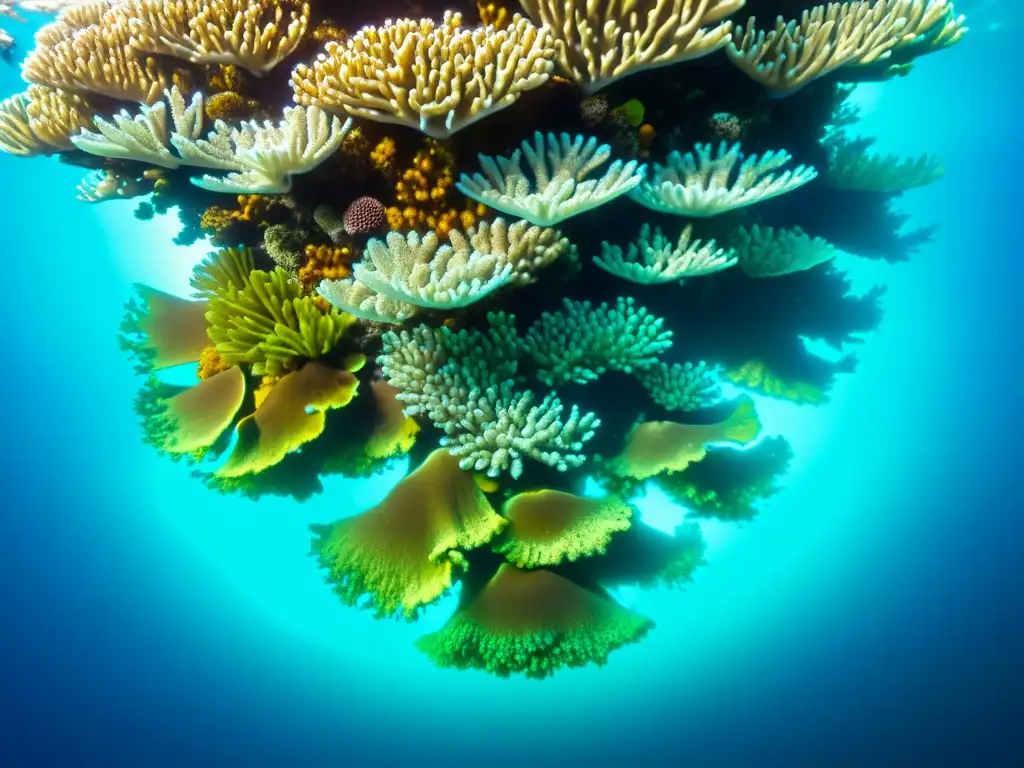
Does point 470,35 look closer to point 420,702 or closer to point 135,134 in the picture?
point 135,134

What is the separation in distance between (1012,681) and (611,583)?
6.06m

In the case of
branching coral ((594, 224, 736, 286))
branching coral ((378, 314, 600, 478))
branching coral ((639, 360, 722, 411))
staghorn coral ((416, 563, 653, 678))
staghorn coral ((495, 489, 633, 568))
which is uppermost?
branching coral ((594, 224, 736, 286))

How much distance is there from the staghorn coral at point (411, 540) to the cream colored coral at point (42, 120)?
3.29 meters

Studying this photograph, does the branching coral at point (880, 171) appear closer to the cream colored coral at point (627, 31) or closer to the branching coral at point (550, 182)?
the cream colored coral at point (627, 31)

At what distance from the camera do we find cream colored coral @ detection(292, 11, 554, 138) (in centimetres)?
265

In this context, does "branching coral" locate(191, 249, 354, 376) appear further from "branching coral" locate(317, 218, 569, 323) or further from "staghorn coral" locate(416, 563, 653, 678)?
"staghorn coral" locate(416, 563, 653, 678)

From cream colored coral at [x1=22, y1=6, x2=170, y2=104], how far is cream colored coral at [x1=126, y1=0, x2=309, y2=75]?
0.20m

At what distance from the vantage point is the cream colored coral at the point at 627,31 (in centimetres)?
283

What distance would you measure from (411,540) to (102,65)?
3610 mm

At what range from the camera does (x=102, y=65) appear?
11.5 feet

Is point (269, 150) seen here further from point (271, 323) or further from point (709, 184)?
point (709, 184)

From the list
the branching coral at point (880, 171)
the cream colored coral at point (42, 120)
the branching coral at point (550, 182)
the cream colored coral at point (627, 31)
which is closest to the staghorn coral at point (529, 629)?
the branching coral at point (550, 182)

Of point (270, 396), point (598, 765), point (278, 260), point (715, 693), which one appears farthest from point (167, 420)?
point (598, 765)

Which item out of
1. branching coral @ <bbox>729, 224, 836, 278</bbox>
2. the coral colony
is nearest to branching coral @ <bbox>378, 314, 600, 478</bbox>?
the coral colony
